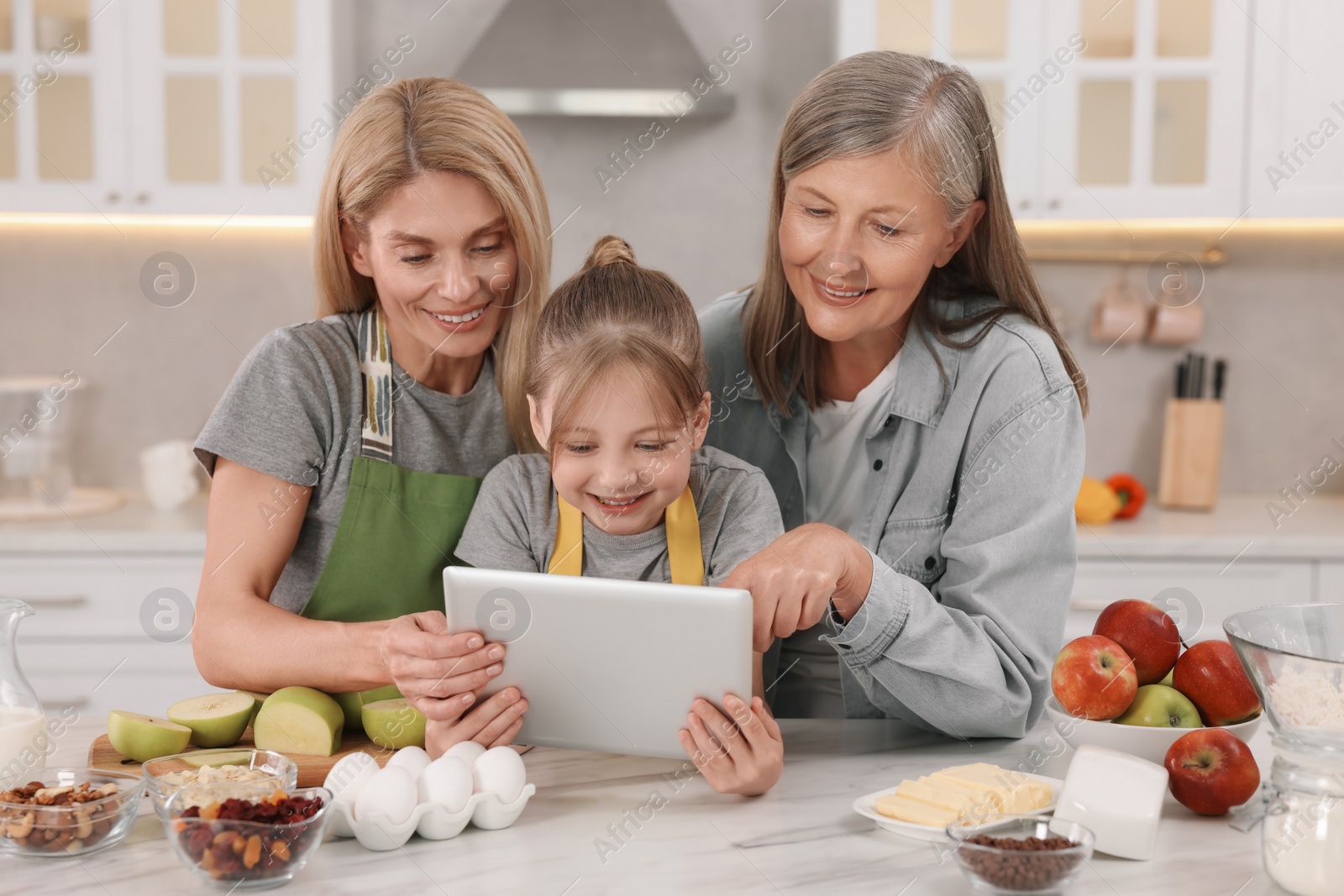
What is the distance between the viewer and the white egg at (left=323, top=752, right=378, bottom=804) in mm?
1040

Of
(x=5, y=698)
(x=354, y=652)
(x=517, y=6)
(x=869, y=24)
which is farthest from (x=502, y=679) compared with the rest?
(x=517, y=6)

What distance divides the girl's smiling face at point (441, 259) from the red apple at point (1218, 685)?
96 cm

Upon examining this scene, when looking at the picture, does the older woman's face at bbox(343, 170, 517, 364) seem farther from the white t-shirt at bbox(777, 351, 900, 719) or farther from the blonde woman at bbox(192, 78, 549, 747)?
the white t-shirt at bbox(777, 351, 900, 719)

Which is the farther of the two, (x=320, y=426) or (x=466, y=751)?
(x=320, y=426)

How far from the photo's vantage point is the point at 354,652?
1.32 meters

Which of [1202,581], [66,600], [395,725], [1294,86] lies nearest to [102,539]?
[66,600]

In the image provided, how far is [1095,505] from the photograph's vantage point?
2.94 meters

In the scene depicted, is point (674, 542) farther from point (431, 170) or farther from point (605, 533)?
point (431, 170)

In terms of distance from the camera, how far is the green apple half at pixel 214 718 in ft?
4.07

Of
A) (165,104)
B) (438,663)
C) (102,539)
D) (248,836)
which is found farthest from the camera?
(165,104)

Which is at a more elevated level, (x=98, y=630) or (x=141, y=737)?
(x=141, y=737)

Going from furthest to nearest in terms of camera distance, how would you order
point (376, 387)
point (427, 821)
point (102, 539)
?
point (102, 539)
point (376, 387)
point (427, 821)

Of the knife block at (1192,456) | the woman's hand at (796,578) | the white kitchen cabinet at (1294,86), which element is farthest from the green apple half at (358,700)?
the white kitchen cabinet at (1294,86)

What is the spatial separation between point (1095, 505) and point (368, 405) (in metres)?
2.10
